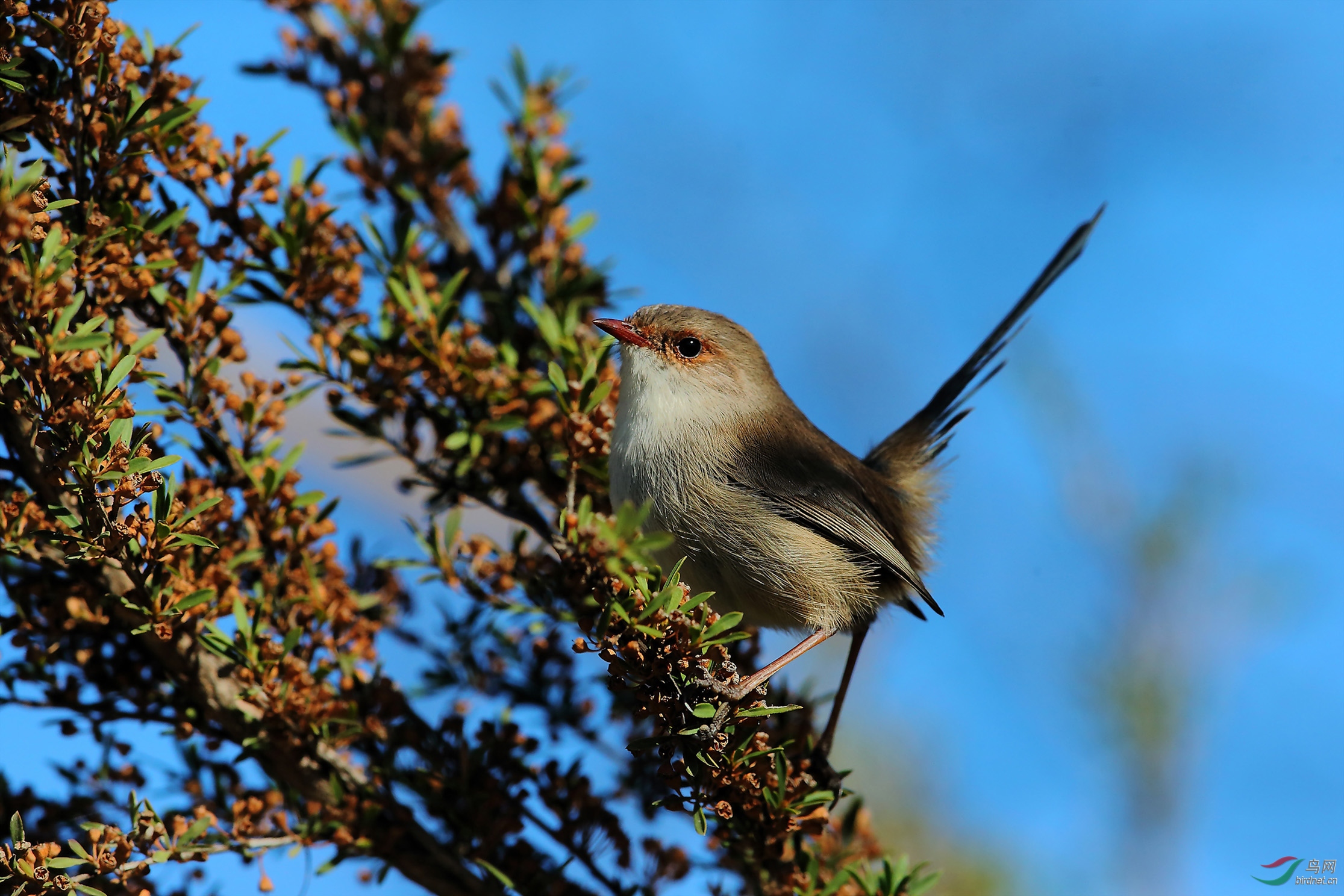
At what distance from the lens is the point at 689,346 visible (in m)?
3.41

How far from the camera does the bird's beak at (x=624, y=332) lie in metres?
3.23

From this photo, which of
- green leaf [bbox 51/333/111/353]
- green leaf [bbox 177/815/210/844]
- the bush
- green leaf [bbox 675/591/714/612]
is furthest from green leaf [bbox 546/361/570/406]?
green leaf [bbox 177/815/210/844]

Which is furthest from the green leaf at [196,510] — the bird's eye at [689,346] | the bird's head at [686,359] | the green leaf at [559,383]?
the bird's eye at [689,346]

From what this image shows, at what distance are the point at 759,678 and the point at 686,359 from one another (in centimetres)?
139

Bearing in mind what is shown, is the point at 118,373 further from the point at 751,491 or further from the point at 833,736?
the point at 833,736

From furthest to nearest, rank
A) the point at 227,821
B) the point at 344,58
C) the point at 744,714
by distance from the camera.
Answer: the point at 344,58 → the point at 227,821 → the point at 744,714

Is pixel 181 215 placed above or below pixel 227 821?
above

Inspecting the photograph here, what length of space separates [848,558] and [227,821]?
74.9 inches

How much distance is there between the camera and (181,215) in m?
2.33

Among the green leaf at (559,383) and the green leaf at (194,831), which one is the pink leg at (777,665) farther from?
the green leaf at (194,831)

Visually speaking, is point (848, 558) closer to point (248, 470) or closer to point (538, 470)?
point (538, 470)

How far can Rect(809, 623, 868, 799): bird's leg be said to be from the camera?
2.82 metres

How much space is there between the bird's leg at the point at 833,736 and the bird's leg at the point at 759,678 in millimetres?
333

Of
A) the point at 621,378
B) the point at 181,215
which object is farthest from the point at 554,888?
the point at 181,215
